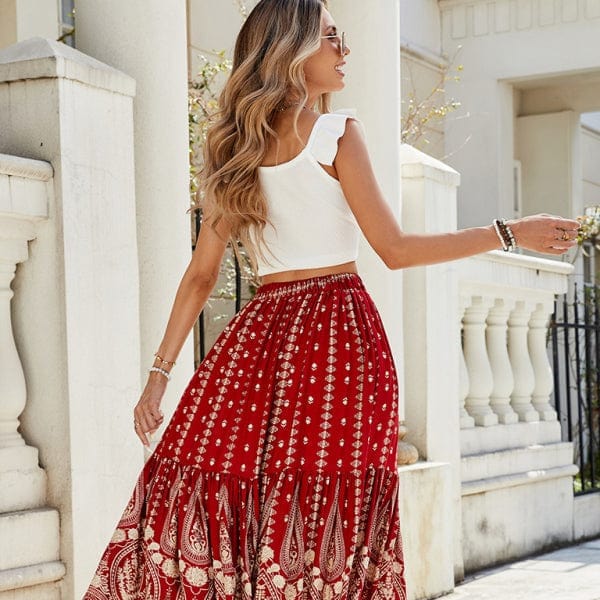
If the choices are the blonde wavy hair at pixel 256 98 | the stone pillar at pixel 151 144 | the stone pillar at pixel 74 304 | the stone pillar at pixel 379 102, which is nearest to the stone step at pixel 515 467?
the stone pillar at pixel 379 102

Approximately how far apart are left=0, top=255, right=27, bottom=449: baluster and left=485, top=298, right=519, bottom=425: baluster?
11.2ft

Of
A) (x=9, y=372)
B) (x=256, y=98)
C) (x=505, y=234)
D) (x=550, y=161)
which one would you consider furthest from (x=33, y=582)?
(x=550, y=161)

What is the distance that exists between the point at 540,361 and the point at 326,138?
14.6 feet

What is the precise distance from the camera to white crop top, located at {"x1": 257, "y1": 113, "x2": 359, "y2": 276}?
290cm

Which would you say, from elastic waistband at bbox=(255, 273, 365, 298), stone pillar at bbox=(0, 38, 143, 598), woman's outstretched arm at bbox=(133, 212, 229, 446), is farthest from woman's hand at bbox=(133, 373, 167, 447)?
stone pillar at bbox=(0, 38, 143, 598)

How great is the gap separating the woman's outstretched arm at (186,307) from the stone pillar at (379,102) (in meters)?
2.21

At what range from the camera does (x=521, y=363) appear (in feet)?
22.8

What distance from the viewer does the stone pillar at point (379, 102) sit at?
539 centimetres

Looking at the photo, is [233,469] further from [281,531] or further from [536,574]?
[536,574]

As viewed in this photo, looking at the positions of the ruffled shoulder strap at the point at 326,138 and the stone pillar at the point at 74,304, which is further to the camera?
the stone pillar at the point at 74,304

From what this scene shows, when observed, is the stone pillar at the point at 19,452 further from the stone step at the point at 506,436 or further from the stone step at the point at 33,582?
the stone step at the point at 506,436

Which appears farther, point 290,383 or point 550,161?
point 550,161

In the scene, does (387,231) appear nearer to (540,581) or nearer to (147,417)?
(147,417)

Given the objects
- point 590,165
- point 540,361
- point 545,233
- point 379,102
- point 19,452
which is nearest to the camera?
point 545,233
